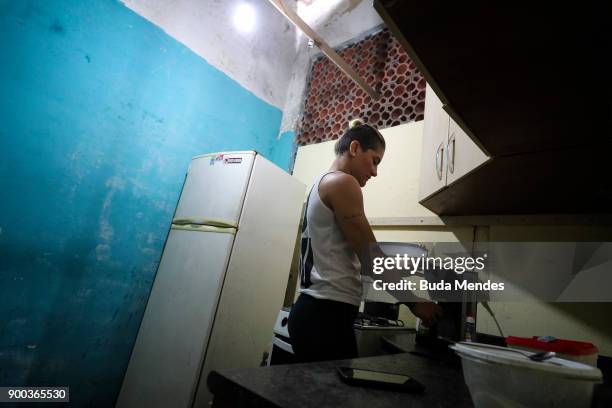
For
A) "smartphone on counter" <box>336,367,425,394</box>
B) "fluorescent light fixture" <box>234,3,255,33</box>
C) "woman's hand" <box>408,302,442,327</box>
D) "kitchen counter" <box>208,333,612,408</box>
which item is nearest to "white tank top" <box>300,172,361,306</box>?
"woman's hand" <box>408,302,442,327</box>

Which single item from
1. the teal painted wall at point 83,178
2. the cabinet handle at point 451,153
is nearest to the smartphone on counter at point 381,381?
the cabinet handle at point 451,153

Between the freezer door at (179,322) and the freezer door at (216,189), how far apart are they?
0.10 meters

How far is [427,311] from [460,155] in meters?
0.59

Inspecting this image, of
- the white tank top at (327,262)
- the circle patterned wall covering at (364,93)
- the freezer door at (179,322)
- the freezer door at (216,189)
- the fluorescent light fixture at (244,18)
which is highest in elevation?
the fluorescent light fixture at (244,18)

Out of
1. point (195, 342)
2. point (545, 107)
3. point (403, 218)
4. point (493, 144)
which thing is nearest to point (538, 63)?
point (545, 107)

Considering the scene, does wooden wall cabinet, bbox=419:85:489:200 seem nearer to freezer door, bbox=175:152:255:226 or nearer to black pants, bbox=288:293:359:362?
black pants, bbox=288:293:359:362

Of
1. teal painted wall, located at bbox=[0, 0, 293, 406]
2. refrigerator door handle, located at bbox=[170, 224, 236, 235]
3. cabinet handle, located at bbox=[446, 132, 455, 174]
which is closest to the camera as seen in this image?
cabinet handle, located at bbox=[446, 132, 455, 174]

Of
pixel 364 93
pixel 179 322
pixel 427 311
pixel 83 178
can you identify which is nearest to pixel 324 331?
pixel 427 311

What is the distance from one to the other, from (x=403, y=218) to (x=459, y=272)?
2.68ft

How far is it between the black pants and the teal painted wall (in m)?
1.50

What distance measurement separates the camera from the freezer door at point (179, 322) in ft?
5.29

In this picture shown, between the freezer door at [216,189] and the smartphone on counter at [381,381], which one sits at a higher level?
the freezer door at [216,189]

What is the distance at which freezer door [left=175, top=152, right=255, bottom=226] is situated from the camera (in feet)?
6.18

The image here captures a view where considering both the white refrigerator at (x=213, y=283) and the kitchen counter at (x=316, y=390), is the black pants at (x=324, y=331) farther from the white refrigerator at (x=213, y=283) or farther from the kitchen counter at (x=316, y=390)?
the white refrigerator at (x=213, y=283)
